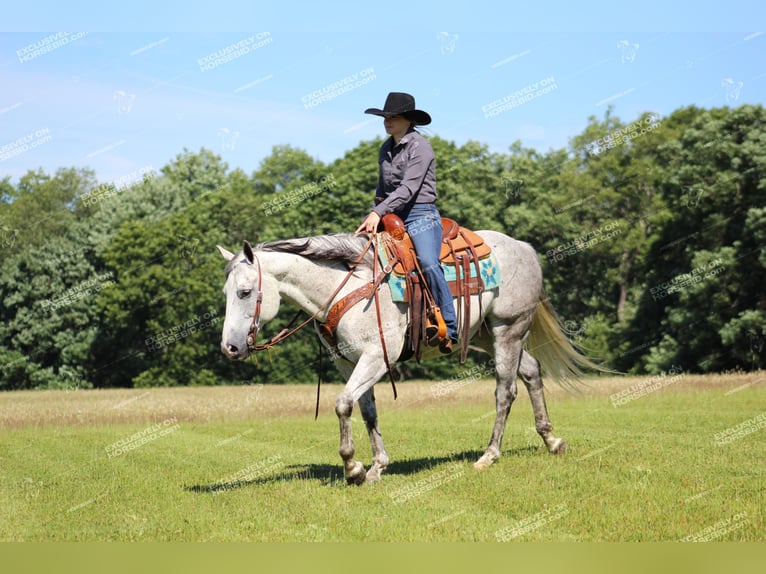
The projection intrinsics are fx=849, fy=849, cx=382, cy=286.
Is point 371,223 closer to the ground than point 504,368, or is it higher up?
higher up

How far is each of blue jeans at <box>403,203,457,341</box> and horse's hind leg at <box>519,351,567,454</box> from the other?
2.07 metres

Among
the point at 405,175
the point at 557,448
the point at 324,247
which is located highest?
the point at 405,175

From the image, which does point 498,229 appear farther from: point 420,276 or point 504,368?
point 420,276

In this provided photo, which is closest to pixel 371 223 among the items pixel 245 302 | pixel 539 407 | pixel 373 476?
pixel 245 302

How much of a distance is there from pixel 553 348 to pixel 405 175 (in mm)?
4063

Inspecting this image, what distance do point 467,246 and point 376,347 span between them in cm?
204

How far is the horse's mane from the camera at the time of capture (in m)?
9.41

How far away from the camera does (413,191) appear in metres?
9.79

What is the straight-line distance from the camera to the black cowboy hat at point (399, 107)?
9852mm

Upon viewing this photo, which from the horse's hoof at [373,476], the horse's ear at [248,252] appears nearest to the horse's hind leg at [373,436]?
the horse's hoof at [373,476]

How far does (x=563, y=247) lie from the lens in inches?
1978

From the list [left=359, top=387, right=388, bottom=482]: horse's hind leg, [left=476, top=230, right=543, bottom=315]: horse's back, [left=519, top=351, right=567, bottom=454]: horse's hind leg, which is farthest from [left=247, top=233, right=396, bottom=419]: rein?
[left=519, top=351, right=567, bottom=454]: horse's hind leg

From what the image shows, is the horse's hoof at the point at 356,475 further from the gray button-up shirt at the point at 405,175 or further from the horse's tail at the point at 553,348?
the horse's tail at the point at 553,348

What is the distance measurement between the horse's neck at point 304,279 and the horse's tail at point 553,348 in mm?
3802
